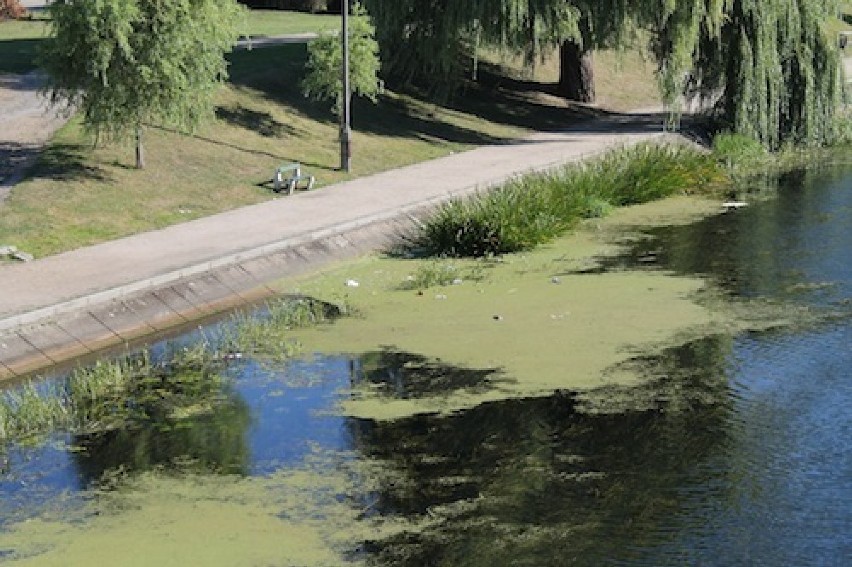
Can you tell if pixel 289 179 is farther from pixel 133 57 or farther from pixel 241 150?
pixel 133 57

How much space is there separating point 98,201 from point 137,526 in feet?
42.8

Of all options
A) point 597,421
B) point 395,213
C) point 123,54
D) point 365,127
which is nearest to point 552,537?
point 597,421

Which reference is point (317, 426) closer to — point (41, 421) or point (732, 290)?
point (41, 421)

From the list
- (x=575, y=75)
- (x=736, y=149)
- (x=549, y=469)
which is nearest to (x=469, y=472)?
(x=549, y=469)

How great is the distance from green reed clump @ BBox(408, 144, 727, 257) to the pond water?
6.04 metres

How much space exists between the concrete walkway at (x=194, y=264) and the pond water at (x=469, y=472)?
48.8 inches

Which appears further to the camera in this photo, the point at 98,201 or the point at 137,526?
the point at 98,201

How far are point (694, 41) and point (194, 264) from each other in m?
16.7

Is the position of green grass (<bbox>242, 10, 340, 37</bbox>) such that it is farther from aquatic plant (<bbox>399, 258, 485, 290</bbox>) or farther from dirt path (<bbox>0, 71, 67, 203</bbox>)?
aquatic plant (<bbox>399, 258, 485, 290</bbox>)

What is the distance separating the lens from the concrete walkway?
19.7m

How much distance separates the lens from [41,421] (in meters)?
16.8

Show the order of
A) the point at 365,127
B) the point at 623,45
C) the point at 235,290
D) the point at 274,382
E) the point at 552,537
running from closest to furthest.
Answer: the point at 552,537 → the point at 274,382 → the point at 235,290 → the point at 365,127 → the point at 623,45

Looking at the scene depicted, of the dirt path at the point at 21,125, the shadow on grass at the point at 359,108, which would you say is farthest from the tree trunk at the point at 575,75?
the dirt path at the point at 21,125

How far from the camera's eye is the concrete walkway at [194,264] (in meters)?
19.7
